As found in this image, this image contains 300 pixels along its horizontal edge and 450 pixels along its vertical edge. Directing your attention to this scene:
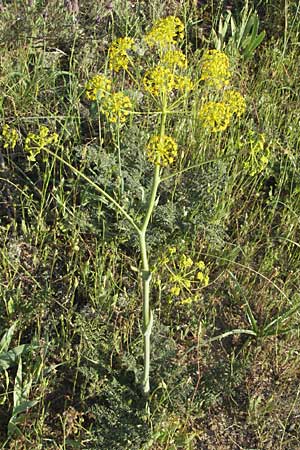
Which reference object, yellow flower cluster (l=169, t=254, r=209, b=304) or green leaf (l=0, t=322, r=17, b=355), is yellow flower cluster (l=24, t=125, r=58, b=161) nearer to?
yellow flower cluster (l=169, t=254, r=209, b=304)

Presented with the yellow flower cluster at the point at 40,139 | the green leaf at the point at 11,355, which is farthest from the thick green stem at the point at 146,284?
the green leaf at the point at 11,355

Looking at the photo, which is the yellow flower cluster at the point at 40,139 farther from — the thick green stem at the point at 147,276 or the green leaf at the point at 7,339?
the green leaf at the point at 7,339

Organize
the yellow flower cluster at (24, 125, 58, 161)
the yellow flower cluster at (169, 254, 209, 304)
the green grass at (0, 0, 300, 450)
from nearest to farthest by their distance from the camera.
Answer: the yellow flower cluster at (24, 125, 58, 161), the yellow flower cluster at (169, 254, 209, 304), the green grass at (0, 0, 300, 450)

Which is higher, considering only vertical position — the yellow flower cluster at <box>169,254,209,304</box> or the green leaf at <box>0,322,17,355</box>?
the yellow flower cluster at <box>169,254,209,304</box>

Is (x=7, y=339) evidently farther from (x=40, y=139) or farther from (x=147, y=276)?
(x=40, y=139)

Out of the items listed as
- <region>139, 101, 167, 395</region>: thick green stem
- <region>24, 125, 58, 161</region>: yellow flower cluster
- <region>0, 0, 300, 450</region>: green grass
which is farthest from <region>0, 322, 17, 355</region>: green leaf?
<region>24, 125, 58, 161</region>: yellow flower cluster

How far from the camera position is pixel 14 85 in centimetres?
277

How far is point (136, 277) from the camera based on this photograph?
2.42 metres

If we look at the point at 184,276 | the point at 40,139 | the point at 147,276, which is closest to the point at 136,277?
the point at 184,276

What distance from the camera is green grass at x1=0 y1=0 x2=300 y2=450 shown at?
81.5 inches

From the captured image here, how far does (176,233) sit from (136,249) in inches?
6.6

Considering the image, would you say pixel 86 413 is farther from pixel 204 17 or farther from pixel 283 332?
pixel 204 17

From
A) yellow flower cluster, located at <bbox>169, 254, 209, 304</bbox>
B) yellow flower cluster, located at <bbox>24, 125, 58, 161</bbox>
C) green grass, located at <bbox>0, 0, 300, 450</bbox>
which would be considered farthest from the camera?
green grass, located at <bbox>0, 0, 300, 450</bbox>

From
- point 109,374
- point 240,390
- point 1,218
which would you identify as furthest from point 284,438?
point 1,218
